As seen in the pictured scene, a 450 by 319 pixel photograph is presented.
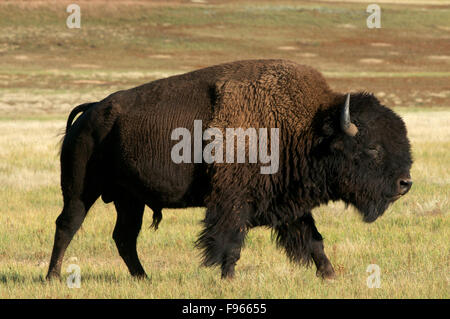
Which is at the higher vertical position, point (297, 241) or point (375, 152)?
point (375, 152)

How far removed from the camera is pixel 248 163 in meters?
6.53

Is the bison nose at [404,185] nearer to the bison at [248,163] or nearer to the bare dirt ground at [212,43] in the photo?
the bison at [248,163]

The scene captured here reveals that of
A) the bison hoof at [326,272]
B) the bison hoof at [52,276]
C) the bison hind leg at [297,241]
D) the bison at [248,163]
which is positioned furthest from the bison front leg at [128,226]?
the bison hoof at [326,272]

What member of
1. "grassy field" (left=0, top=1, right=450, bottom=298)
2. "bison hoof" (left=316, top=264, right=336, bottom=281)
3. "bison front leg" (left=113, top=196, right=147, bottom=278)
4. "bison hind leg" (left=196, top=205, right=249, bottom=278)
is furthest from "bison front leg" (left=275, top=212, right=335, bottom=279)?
"bison front leg" (left=113, top=196, right=147, bottom=278)

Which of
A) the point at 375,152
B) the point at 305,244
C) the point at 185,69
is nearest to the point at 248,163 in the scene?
the point at 305,244

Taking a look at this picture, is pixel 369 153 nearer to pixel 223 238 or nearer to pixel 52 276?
pixel 223 238

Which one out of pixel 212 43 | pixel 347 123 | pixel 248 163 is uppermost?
pixel 347 123

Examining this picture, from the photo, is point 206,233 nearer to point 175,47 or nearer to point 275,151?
point 275,151

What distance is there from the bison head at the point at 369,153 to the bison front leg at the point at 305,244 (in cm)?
52

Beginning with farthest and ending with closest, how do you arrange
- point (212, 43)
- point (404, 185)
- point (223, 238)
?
1. point (212, 43)
2. point (404, 185)
3. point (223, 238)

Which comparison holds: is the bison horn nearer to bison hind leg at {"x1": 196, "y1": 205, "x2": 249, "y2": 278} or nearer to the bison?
the bison

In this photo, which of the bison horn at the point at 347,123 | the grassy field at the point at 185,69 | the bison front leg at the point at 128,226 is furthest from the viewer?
the bison front leg at the point at 128,226

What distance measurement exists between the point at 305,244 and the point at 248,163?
103cm

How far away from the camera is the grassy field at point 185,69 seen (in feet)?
22.2
